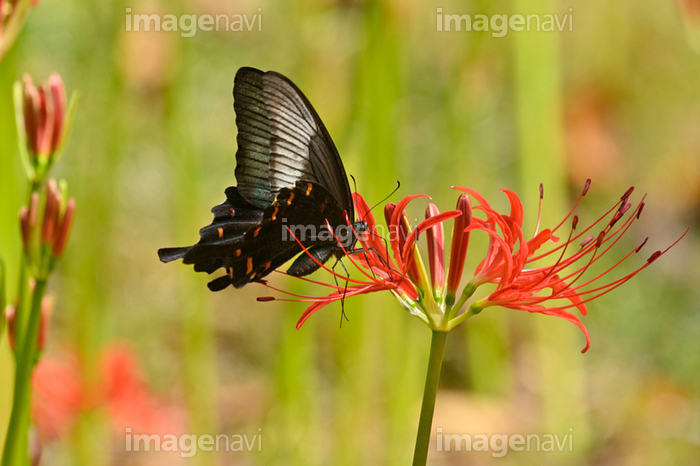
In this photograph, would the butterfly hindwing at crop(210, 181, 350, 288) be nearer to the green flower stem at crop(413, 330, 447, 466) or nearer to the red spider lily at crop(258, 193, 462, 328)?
the red spider lily at crop(258, 193, 462, 328)

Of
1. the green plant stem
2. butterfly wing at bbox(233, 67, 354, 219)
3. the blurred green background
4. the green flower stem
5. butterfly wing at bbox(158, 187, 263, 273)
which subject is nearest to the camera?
the green flower stem

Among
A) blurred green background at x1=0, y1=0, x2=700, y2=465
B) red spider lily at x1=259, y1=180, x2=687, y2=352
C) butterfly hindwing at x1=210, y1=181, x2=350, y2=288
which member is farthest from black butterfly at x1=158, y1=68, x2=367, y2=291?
blurred green background at x1=0, y1=0, x2=700, y2=465

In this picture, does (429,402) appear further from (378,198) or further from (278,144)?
(378,198)

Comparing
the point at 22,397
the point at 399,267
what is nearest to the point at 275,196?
the point at 399,267

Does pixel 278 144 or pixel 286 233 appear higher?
pixel 278 144

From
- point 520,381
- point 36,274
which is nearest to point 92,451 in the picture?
point 36,274

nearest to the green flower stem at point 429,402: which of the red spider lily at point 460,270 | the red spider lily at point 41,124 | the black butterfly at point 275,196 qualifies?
the red spider lily at point 460,270
